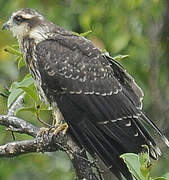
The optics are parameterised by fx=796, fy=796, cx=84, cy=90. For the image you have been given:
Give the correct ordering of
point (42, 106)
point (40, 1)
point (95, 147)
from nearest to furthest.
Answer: point (95, 147), point (42, 106), point (40, 1)

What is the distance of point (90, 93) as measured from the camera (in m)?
6.41

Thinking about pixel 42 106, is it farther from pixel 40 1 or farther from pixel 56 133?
pixel 40 1

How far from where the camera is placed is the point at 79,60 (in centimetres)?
652

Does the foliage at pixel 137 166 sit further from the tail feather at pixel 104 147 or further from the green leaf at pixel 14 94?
the green leaf at pixel 14 94

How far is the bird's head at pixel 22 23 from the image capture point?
684 centimetres

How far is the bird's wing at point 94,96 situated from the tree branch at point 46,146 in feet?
0.38

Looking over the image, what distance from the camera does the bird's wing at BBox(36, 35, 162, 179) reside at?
239 inches

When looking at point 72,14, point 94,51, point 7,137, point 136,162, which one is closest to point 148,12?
point 72,14

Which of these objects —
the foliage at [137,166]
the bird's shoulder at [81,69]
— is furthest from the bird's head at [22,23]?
the foliage at [137,166]

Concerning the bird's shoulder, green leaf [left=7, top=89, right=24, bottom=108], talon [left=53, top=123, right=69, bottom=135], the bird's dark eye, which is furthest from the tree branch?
the bird's dark eye

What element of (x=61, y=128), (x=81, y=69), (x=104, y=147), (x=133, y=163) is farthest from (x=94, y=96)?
(x=133, y=163)

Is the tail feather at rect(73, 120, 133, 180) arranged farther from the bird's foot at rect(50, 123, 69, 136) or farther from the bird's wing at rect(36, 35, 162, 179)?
the bird's foot at rect(50, 123, 69, 136)

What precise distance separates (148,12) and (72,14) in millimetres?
1117

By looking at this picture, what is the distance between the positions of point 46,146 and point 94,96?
66cm
